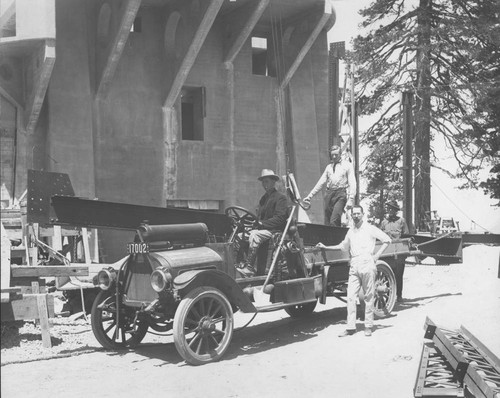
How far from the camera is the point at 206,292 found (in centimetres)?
756

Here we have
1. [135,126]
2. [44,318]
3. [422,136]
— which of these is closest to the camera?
[44,318]

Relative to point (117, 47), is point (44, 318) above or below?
below

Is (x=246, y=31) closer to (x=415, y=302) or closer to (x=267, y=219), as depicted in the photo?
(x=415, y=302)

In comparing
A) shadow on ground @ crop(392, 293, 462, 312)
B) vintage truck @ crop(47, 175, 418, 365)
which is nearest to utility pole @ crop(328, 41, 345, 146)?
shadow on ground @ crop(392, 293, 462, 312)

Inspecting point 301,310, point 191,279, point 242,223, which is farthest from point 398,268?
point 191,279

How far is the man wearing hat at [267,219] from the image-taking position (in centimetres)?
872

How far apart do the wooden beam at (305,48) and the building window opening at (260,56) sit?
3.10 feet

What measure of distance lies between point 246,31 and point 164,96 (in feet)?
10.0

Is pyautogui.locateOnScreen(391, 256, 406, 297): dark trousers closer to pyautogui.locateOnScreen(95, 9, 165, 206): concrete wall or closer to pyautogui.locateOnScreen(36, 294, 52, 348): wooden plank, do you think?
pyautogui.locateOnScreen(36, 294, 52, 348): wooden plank

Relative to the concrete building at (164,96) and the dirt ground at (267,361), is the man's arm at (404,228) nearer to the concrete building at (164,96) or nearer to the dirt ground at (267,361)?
the dirt ground at (267,361)

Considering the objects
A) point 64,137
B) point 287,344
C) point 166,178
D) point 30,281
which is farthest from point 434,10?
point 30,281

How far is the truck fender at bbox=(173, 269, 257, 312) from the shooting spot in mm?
7414

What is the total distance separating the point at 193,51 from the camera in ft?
58.6

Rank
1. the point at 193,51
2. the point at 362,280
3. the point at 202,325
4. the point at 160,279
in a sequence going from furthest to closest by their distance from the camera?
the point at 193,51 < the point at 362,280 < the point at 202,325 < the point at 160,279
